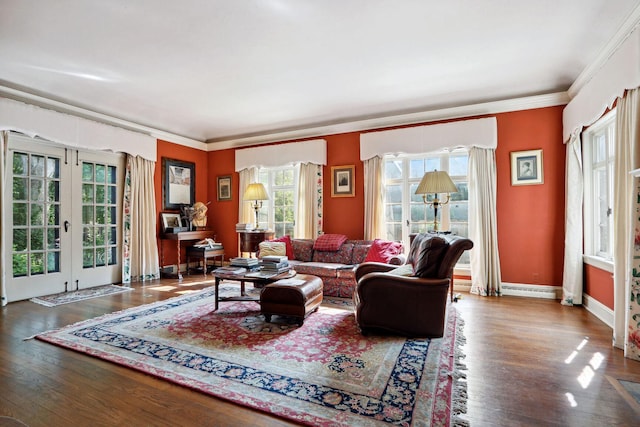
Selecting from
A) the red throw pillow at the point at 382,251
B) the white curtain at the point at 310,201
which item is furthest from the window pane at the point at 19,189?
the red throw pillow at the point at 382,251

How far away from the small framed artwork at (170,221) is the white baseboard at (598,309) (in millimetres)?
6276

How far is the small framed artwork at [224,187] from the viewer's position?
6902mm

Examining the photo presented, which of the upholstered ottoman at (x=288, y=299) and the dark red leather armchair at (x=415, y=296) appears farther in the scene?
the upholstered ottoman at (x=288, y=299)

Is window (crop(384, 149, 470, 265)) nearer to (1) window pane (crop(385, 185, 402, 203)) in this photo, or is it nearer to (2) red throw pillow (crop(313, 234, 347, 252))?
(1) window pane (crop(385, 185, 402, 203))

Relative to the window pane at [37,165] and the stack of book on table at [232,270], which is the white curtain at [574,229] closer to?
the stack of book on table at [232,270]

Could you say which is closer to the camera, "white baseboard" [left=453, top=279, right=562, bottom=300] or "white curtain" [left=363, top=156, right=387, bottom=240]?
"white baseboard" [left=453, top=279, right=562, bottom=300]

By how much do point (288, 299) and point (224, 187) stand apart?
4310 mm

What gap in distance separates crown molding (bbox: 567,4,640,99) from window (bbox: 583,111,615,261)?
523mm

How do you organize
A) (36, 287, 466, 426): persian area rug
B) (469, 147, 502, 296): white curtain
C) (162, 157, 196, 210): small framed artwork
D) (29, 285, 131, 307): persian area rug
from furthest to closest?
1. (162, 157, 196, 210): small framed artwork
2. (469, 147, 502, 296): white curtain
3. (29, 285, 131, 307): persian area rug
4. (36, 287, 466, 426): persian area rug

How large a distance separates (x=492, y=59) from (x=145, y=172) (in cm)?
552

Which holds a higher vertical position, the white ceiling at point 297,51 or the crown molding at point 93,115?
the white ceiling at point 297,51


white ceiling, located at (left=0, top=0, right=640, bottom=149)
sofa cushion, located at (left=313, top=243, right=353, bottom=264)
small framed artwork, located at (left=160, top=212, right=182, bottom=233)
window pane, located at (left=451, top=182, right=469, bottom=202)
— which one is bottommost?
sofa cushion, located at (left=313, top=243, right=353, bottom=264)

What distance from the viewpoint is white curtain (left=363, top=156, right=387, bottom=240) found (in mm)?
5309

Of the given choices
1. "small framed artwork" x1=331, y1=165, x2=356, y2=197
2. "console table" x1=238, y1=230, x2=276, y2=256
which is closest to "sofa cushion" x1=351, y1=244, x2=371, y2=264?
"small framed artwork" x1=331, y1=165, x2=356, y2=197
